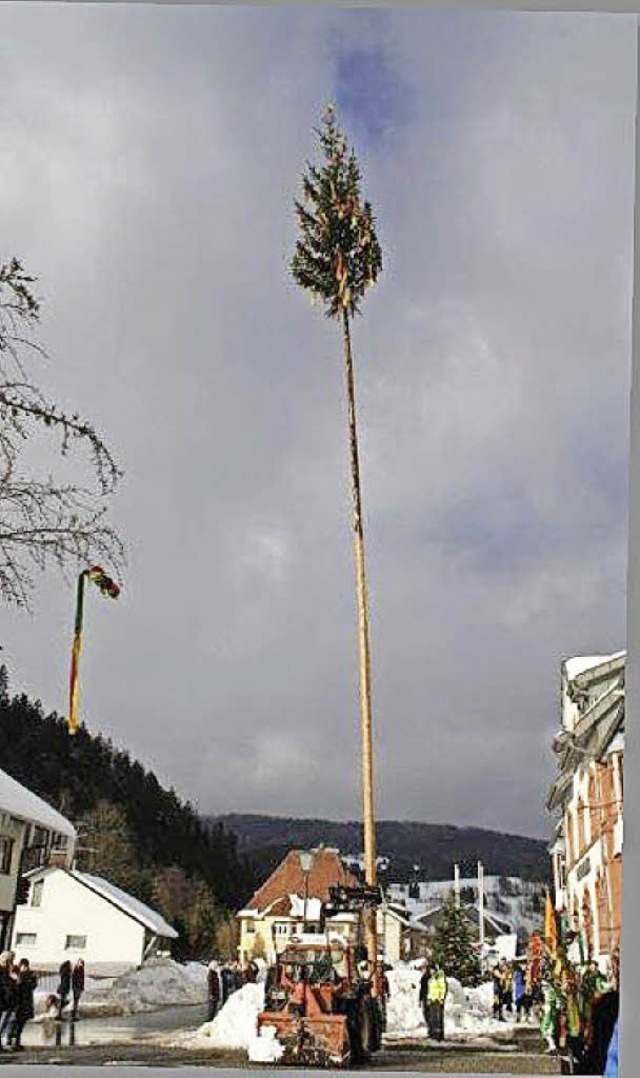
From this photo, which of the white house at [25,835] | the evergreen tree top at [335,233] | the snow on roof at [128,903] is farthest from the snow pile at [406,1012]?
the evergreen tree top at [335,233]

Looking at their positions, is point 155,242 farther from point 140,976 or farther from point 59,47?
point 140,976

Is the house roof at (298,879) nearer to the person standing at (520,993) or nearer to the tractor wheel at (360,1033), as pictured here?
the tractor wheel at (360,1033)

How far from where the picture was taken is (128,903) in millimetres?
4062

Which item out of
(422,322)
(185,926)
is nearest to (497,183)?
(422,322)

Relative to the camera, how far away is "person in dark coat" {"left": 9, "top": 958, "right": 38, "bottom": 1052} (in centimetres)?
402

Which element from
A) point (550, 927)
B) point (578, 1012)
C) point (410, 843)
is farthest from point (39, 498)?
point (578, 1012)

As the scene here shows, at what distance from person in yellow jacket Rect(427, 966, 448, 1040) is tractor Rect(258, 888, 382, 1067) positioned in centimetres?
12

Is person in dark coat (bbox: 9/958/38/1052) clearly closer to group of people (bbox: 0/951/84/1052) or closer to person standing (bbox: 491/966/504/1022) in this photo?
group of people (bbox: 0/951/84/1052)

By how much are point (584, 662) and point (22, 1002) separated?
58.7 inches

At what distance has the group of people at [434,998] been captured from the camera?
4.03m

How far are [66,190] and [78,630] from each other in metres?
1.03

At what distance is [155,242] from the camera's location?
13.7 feet

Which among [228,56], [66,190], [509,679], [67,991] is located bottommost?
[67,991]

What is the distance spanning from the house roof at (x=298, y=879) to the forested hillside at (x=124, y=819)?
5 centimetres
